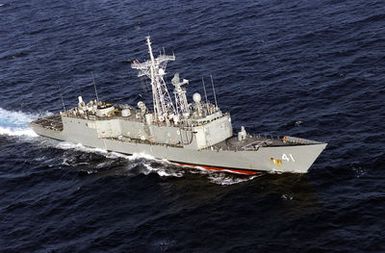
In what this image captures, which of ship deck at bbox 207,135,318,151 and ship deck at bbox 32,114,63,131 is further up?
ship deck at bbox 32,114,63,131

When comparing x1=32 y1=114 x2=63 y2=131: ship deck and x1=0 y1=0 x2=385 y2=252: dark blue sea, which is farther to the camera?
x1=32 y1=114 x2=63 y2=131: ship deck

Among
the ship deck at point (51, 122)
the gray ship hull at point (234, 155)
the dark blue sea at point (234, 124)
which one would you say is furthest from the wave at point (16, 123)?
the gray ship hull at point (234, 155)

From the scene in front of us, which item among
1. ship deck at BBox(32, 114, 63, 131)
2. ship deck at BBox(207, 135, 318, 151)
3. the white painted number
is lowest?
the white painted number

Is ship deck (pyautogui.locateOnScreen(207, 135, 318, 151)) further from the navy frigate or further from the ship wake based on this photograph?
the ship wake

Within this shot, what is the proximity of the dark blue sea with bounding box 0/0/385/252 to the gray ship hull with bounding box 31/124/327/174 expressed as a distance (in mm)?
1251

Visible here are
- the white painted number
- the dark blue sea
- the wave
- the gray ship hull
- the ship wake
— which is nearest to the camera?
the dark blue sea

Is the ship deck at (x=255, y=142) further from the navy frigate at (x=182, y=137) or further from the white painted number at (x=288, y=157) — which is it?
the white painted number at (x=288, y=157)

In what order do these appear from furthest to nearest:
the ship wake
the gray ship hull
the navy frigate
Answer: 1. the ship wake
2. the navy frigate
3. the gray ship hull

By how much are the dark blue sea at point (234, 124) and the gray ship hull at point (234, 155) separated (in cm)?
125

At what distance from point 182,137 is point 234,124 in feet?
36.0

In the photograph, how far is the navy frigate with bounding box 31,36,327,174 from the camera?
72.6m

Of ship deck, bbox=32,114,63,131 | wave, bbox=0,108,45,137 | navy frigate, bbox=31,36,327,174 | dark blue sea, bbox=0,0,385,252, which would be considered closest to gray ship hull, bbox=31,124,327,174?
navy frigate, bbox=31,36,327,174

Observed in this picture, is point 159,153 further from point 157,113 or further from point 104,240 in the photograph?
point 104,240

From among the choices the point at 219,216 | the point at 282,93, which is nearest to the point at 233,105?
the point at 282,93
